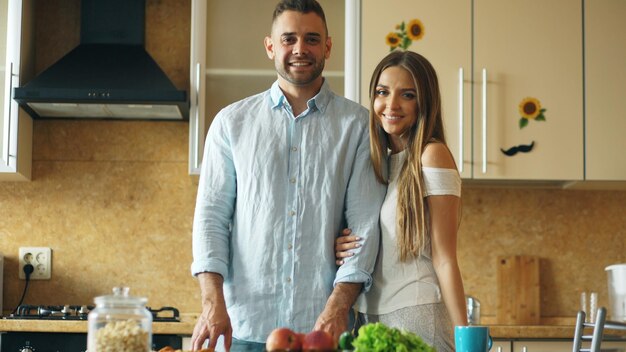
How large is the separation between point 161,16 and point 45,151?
0.72 m

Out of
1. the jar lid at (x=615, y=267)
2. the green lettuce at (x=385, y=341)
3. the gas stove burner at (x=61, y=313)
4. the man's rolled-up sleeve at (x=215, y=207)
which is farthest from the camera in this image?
the jar lid at (x=615, y=267)

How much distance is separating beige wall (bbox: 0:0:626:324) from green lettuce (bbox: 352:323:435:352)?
96.4 inches

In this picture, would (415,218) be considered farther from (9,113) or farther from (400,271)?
(9,113)

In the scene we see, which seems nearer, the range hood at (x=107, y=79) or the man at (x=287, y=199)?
the man at (x=287, y=199)

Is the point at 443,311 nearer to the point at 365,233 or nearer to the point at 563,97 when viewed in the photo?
the point at 365,233

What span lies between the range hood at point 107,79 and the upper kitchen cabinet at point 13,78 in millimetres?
64

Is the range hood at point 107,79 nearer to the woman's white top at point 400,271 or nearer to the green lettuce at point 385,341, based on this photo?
the woman's white top at point 400,271

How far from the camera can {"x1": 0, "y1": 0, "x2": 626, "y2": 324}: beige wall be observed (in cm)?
399

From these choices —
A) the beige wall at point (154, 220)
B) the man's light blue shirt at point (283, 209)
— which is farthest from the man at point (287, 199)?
the beige wall at point (154, 220)

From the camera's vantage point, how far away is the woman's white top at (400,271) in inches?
90.2

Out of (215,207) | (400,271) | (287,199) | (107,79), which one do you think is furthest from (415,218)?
(107,79)

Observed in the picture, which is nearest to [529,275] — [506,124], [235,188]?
[506,124]

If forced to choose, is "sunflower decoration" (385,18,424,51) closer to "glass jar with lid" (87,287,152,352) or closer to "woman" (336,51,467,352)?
"woman" (336,51,467,352)

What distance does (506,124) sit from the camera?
3.72m
